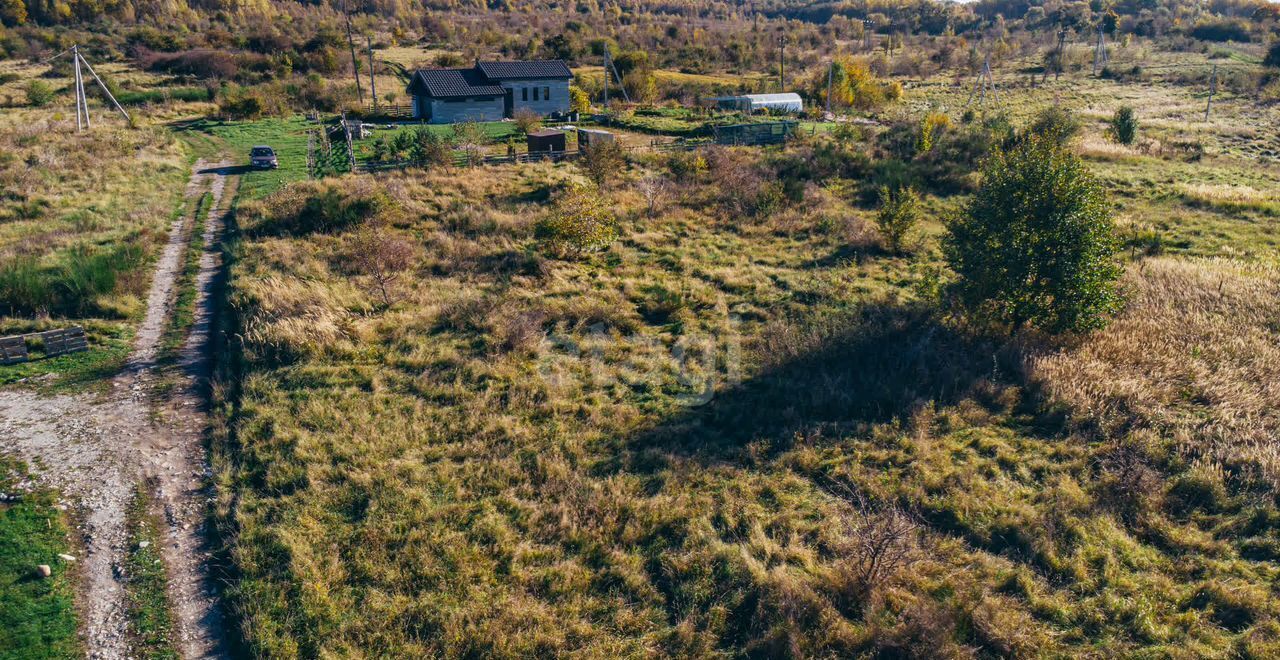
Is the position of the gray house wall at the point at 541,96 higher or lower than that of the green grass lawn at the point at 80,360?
higher

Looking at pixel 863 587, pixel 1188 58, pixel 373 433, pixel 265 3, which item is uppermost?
pixel 265 3

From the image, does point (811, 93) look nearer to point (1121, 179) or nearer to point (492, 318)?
point (1121, 179)

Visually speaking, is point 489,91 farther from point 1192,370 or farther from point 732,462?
point 1192,370

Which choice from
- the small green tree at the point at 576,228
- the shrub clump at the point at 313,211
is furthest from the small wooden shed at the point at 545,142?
the small green tree at the point at 576,228

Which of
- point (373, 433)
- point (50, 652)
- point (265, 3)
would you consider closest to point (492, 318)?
point (373, 433)

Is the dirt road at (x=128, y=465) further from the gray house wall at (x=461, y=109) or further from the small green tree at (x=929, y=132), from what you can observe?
the small green tree at (x=929, y=132)

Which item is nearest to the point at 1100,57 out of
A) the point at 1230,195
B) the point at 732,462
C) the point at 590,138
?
the point at 1230,195

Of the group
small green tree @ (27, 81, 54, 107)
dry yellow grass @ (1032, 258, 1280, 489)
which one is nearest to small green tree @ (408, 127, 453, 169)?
dry yellow grass @ (1032, 258, 1280, 489)
